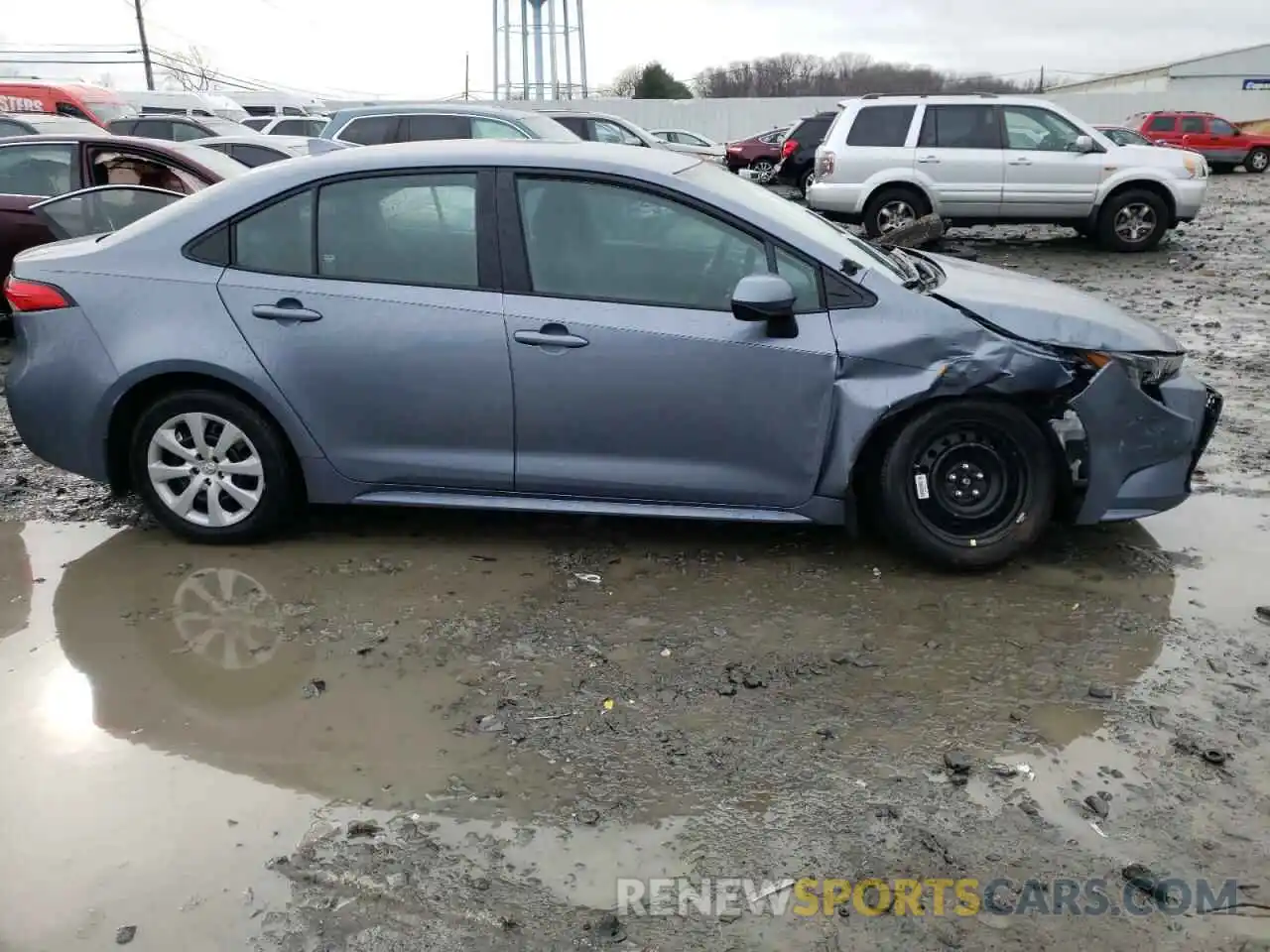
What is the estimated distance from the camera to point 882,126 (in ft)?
44.1

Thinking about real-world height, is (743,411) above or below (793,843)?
above

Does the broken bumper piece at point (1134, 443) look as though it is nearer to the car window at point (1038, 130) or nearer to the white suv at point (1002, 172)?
the white suv at point (1002, 172)

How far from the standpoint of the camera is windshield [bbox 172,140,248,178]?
28.2 ft

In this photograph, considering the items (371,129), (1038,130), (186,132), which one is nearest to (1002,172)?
(1038,130)

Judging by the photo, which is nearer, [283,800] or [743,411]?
[283,800]

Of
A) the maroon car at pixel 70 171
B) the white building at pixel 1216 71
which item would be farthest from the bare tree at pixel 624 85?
the maroon car at pixel 70 171

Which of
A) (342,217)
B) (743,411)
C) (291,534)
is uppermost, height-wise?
(342,217)

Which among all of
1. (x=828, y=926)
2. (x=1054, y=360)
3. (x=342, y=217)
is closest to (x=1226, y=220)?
(x=1054, y=360)

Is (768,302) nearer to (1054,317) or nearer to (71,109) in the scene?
(1054,317)

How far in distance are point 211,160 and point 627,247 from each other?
5.89 meters

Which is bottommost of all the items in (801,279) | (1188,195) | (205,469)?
(205,469)

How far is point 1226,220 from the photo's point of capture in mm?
17359

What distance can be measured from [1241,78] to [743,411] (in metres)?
69.5

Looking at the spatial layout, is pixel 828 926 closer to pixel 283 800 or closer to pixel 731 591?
pixel 283 800
